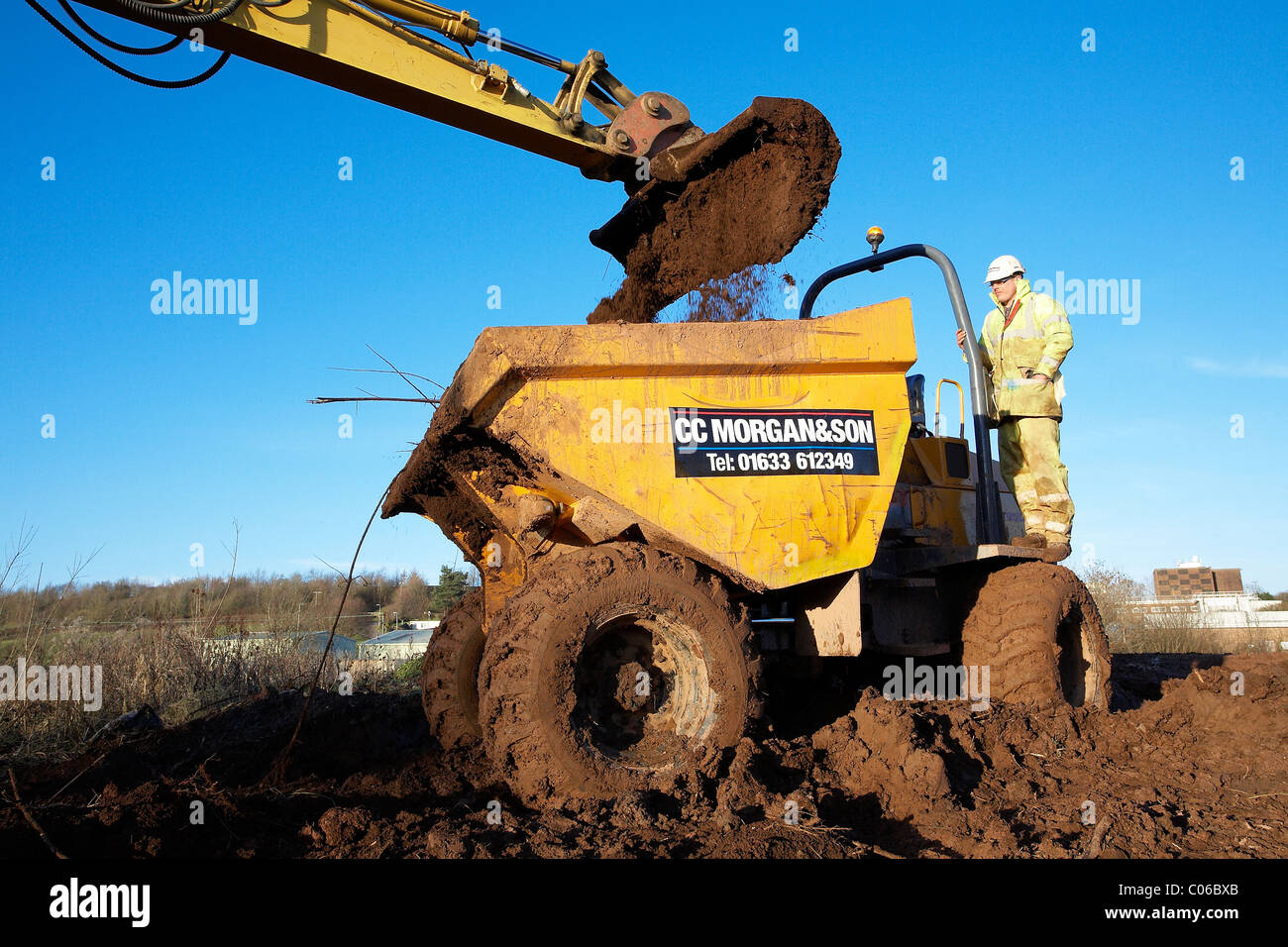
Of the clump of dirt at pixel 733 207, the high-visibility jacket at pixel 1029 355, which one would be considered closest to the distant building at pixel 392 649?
the clump of dirt at pixel 733 207

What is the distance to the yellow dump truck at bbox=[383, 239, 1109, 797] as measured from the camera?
3.64 m

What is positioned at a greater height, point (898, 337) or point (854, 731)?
point (898, 337)

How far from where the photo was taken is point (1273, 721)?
17.4ft

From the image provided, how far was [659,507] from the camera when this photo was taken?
395cm

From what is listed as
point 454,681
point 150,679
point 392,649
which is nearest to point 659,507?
point 454,681

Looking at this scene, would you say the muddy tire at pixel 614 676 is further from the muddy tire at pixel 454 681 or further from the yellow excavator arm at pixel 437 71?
the yellow excavator arm at pixel 437 71

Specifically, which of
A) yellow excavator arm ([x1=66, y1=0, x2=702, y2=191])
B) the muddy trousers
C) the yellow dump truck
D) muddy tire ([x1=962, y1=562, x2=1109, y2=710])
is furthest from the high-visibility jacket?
yellow excavator arm ([x1=66, y1=0, x2=702, y2=191])

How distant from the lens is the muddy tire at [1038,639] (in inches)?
197

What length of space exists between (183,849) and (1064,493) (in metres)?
5.25

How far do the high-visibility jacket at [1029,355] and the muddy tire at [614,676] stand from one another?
3.02 m

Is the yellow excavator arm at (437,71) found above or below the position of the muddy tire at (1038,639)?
above

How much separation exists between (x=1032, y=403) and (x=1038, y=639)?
65.1 inches
